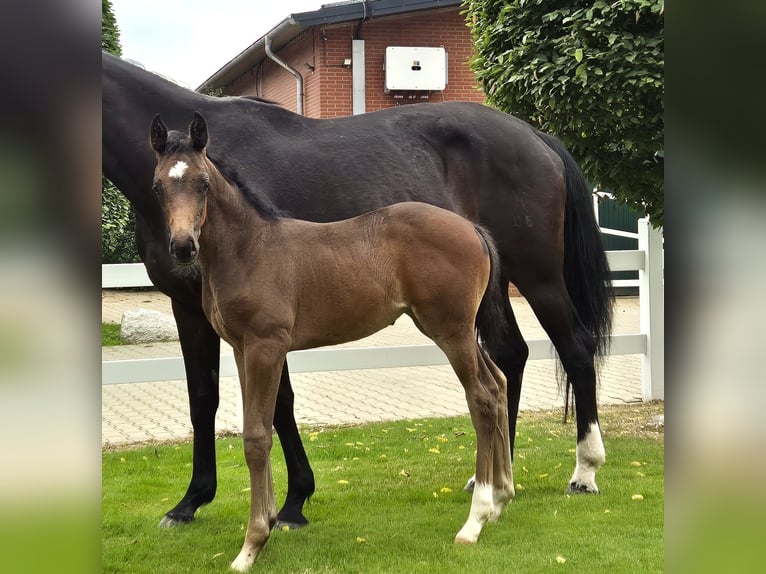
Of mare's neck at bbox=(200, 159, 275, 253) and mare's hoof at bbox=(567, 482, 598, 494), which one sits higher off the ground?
mare's neck at bbox=(200, 159, 275, 253)

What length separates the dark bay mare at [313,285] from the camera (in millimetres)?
3025

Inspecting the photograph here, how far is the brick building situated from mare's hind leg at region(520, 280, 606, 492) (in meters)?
9.81

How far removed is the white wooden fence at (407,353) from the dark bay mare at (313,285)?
2270mm

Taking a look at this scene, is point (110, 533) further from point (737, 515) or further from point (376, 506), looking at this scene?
point (737, 515)

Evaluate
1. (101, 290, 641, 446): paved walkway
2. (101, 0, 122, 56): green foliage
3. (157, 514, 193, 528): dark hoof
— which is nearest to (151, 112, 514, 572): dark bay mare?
(157, 514, 193, 528): dark hoof

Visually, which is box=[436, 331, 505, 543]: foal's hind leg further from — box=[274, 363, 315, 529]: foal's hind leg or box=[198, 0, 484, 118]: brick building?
box=[198, 0, 484, 118]: brick building

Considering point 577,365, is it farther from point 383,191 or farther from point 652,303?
point 652,303

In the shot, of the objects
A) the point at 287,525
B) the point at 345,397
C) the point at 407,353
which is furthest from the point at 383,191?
the point at 345,397

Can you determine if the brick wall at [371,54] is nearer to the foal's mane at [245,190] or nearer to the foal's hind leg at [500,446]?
the foal's hind leg at [500,446]

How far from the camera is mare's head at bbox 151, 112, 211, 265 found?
2.61m

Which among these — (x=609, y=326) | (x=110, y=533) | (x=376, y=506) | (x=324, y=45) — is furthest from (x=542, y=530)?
(x=324, y=45)

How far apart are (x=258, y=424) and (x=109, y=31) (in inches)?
344

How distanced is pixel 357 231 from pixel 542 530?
174 centimetres

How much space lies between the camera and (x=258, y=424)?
10.0 feet
